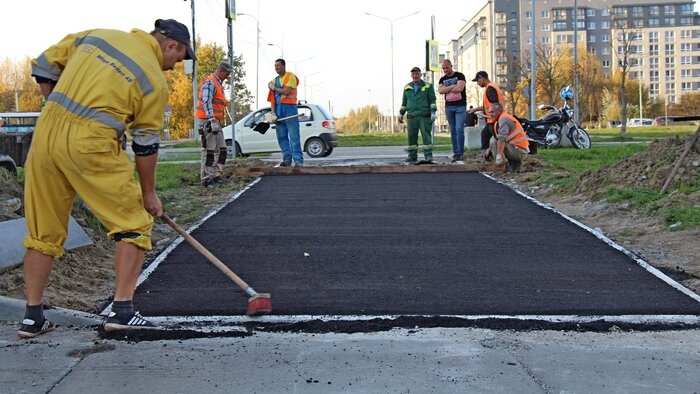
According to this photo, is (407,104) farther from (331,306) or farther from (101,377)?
(101,377)

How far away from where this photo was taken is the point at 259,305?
5.12 meters

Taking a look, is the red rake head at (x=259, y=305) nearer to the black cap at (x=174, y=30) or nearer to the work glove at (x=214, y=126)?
the black cap at (x=174, y=30)

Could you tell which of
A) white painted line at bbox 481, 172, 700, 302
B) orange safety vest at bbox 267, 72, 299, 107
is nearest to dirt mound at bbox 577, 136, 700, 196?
white painted line at bbox 481, 172, 700, 302

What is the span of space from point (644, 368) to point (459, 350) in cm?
89

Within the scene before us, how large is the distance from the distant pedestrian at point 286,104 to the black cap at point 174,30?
33.5ft

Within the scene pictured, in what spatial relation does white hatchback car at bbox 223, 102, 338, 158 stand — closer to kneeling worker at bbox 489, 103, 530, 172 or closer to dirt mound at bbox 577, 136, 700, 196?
kneeling worker at bbox 489, 103, 530, 172

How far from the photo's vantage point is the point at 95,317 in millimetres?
5070

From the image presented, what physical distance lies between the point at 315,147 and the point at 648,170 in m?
13.3

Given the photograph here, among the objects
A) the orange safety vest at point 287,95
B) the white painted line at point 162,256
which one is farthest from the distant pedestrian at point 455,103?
the white painted line at point 162,256

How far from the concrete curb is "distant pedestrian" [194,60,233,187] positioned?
26.4ft

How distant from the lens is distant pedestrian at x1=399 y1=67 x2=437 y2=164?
1585 centimetres

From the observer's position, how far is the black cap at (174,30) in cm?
496

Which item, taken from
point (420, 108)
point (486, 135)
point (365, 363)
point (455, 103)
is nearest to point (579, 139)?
point (486, 135)

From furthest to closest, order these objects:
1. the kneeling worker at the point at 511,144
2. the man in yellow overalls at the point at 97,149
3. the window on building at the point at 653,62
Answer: the window on building at the point at 653,62
the kneeling worker at the point at 511,144
the man in yellow overalls at the point at 97,149
